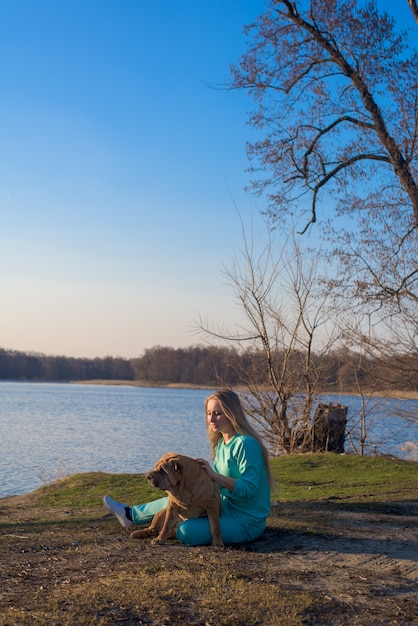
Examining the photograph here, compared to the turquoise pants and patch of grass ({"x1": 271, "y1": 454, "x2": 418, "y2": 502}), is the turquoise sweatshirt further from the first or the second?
patch of grass ({"x1": 271, "y1": 454, "x2": 418, "y2": 502})

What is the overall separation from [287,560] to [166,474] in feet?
3.71

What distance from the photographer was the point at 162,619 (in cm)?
361

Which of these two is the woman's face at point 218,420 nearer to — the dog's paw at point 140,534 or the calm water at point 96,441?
the dog's paw at point 140,534

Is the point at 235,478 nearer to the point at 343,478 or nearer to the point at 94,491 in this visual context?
the point at 94,491

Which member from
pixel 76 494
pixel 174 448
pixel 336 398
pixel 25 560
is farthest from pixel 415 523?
pixel 174 448

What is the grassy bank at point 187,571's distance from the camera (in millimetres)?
3711

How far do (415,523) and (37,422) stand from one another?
25763 millimetres

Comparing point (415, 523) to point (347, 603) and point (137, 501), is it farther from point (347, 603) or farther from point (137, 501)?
point (137, 501)

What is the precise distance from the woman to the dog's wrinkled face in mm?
331

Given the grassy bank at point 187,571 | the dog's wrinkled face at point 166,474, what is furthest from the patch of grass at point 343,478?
the dog's wrinkled face at point 166,474

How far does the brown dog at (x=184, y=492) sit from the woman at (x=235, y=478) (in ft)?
0.27

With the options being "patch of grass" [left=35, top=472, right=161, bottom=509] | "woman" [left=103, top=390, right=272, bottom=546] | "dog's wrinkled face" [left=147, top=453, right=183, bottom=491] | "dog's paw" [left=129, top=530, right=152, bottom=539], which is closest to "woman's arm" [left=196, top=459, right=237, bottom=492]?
"woman" [left=103, top=390, right=272, bottom=546]

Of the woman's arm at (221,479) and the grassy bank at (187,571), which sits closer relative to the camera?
the grassy bank at (187,571)

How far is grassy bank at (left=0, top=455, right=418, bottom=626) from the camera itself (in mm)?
3711
